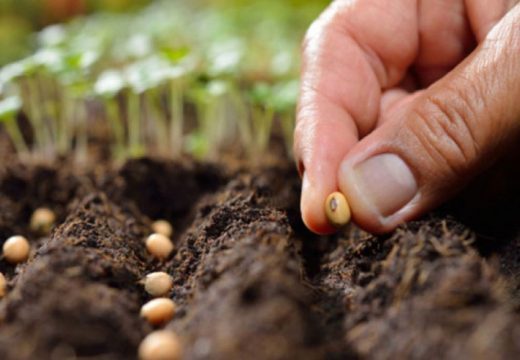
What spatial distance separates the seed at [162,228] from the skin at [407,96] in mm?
446

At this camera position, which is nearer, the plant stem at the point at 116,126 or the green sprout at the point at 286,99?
the green sprout at the point at 286,99

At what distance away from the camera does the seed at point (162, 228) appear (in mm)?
1654

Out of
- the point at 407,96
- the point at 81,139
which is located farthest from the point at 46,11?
the point at 407,96

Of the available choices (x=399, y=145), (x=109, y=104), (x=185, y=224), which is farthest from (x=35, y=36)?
(x=399, y=145)

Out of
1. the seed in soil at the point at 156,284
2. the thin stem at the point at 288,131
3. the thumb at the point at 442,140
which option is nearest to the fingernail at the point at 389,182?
the thumb at the point at 442,140

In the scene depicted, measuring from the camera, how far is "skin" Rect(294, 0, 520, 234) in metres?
1.22

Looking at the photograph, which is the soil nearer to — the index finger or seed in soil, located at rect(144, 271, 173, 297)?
seed in soil, located at rect(144, 271, 173, 297)

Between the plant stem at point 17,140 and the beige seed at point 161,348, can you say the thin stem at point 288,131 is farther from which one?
the beige seed at point 161,348

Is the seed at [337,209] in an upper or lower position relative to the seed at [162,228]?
lower

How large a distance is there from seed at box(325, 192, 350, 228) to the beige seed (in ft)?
1.73

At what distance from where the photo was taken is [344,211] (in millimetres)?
1322

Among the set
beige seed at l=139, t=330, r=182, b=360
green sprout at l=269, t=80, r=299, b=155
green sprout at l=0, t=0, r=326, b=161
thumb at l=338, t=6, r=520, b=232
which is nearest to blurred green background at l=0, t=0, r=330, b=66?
green sprout at l=0, t=0, r=326, b=161

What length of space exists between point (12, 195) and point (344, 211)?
119cm

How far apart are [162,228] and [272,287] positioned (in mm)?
809
